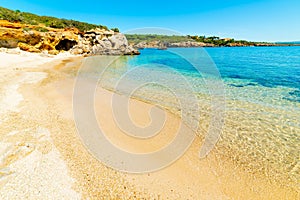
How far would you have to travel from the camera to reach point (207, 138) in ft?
19.2

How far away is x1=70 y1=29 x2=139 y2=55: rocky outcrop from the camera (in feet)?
128

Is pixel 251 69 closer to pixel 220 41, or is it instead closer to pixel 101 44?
pixel 101 44

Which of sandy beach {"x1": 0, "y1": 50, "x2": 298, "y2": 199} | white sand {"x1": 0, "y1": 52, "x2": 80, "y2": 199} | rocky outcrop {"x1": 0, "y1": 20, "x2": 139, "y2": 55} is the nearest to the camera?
white sand {"x1": 0, "y1": 52, "x2": 80, "y2": 199}

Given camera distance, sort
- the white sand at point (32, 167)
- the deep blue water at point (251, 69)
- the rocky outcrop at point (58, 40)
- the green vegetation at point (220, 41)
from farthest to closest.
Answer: the green vegetation at point (220, 41), the rocky outcrop at point (58, 40), the deep blue water at point (251, 69), the white sand at point (32, 167)

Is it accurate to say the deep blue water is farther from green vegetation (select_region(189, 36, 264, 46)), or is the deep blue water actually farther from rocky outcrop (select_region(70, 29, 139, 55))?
green vegetation (select_region(189, 36, 264, 46))

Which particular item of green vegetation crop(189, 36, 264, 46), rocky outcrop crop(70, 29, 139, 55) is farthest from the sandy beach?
green vegetation crop(189, 36, 264, 46)

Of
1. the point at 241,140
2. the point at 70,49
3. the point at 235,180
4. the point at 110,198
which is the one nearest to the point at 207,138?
the point at 241,140

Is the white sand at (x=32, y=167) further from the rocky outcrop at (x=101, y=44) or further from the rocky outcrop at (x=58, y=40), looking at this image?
the rocky outcrop at (x=101, y=44)

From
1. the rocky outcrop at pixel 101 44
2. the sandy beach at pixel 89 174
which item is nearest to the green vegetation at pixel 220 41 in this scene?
the rocky outcrop at pixel 101 44

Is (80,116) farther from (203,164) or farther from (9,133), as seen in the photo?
(203,164)

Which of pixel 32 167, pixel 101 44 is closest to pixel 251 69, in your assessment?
pixel 32 167

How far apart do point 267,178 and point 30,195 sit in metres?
5.53

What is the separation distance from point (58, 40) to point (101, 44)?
32.8ft

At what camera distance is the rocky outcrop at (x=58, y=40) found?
2628 cm
